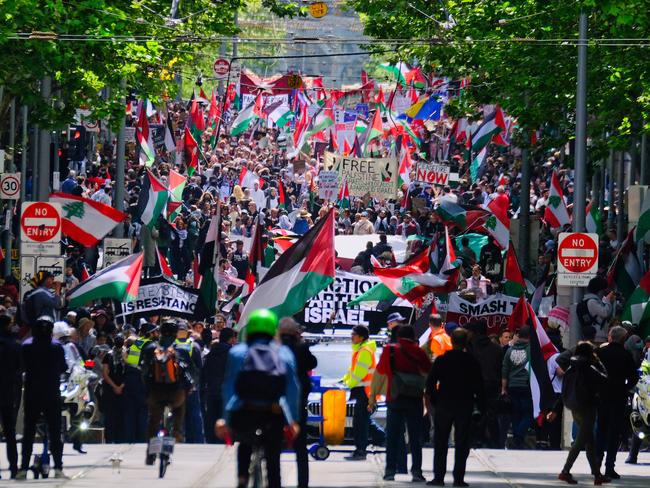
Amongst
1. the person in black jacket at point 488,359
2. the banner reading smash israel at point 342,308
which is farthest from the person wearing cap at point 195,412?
the person in black jacket at point 488,359

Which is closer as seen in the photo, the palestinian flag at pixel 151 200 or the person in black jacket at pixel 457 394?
the person in black jacket at pixel 457 394

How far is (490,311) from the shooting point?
26.2 m

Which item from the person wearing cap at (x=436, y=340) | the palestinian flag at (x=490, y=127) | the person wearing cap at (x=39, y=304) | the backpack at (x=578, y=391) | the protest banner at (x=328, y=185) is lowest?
the backpack at (x=578, y=391)

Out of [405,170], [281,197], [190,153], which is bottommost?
[281,197]

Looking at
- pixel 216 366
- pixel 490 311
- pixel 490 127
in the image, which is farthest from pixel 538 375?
pixel 490 127

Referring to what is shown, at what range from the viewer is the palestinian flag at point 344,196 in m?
49.7

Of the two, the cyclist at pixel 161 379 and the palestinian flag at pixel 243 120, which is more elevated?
the palestinian flag at pixel 243 120

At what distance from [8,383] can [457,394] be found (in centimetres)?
428

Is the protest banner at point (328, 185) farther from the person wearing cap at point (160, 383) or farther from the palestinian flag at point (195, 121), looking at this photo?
the person wearing cap at point (160, 383)

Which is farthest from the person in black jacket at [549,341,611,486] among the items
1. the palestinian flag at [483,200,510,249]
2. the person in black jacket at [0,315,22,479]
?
the palestinian flag at [483,200,510,249]

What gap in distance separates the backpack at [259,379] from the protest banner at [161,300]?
12590 mm

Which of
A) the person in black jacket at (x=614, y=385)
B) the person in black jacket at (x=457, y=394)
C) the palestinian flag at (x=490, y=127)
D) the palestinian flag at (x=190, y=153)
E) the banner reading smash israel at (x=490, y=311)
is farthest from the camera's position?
the palestinian flag at (x=190, y=153)

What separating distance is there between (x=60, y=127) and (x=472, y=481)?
527 inches

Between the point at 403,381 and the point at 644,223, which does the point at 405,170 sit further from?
the point at 403,381
